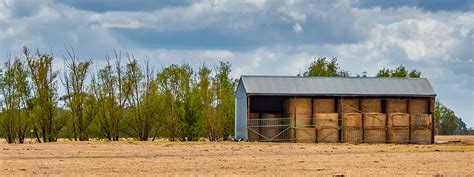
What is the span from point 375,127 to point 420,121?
3.80 m

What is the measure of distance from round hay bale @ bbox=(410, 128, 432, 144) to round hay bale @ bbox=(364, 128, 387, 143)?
223cm

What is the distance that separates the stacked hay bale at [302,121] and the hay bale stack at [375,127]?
4.16 m

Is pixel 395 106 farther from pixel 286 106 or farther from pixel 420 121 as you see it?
pixel 286 106

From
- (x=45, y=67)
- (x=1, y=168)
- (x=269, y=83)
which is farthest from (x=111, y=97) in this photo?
(x=1, y=168)

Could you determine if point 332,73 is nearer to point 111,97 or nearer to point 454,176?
point 111,97

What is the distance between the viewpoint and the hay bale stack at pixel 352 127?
202 ft

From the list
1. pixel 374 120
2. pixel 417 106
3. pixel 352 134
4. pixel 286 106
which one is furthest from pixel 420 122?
pixel 286 106

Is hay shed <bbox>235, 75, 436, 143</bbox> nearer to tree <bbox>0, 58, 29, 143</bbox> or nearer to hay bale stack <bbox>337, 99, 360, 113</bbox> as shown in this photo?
hay bale stack <bbox>337, 99, 360, 113</bbox>

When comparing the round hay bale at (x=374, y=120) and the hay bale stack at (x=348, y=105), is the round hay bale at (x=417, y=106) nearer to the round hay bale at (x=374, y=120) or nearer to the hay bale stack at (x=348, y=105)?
the round hay bale at (x=374, y=120)

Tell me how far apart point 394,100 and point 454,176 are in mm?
39653

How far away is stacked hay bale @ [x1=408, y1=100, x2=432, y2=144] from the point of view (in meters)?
62.7

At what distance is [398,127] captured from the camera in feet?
204

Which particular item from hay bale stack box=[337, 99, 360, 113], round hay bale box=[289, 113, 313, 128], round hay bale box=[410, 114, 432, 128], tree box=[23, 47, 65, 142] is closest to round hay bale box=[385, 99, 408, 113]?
round hay bale box=[410, 114, 432, 128]

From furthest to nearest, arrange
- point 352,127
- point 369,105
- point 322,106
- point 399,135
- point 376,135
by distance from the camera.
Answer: point 369,105, point 322,106, point 399,135, point 376,135, point 352,127
